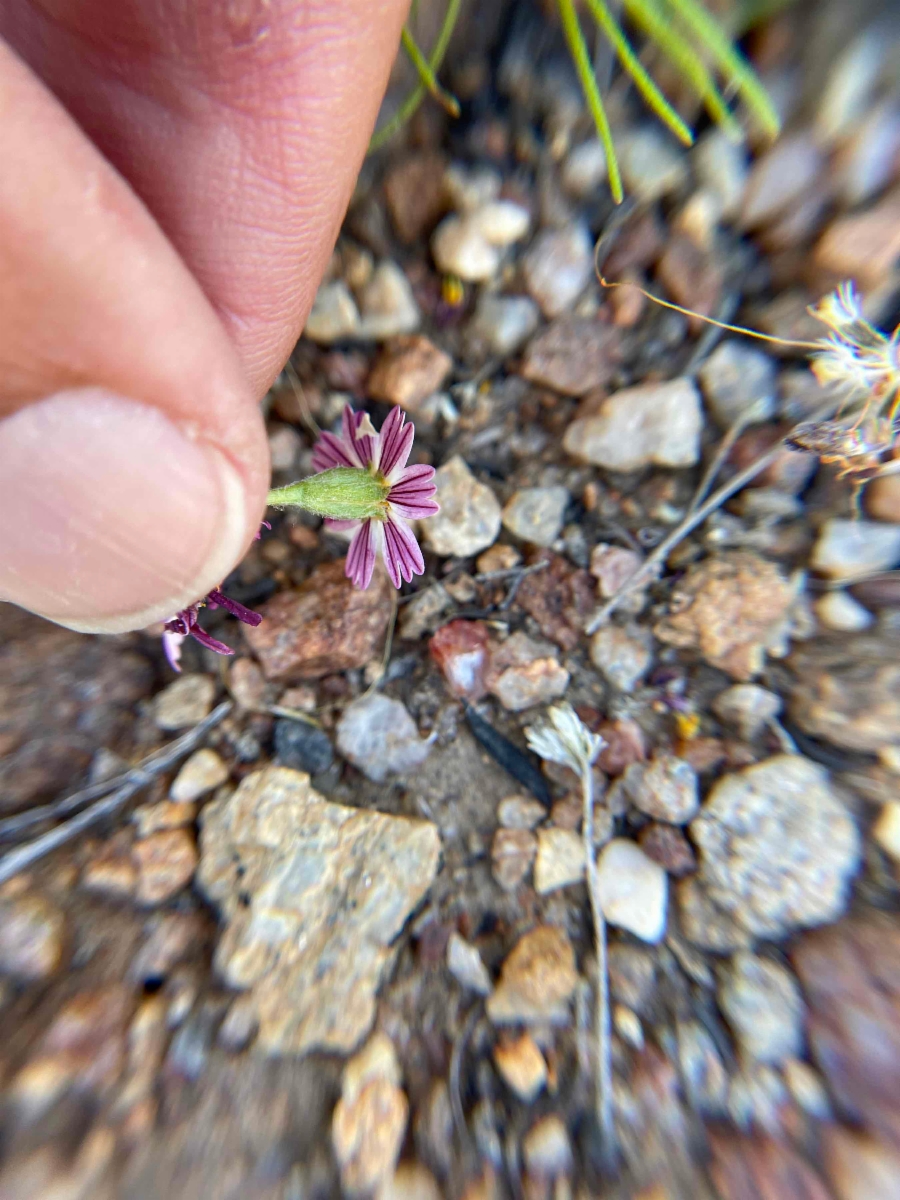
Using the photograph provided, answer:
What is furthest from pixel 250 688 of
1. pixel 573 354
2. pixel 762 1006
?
pixel 762 1006

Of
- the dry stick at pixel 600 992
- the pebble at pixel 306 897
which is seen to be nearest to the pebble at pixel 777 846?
the dry stick at pixel 600 992

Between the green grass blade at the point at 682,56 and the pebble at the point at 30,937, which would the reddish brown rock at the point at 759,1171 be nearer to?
the pebble at the point at 30,937

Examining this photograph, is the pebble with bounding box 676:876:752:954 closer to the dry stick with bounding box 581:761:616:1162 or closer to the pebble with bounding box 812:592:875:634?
the dry stick with bounding box 581:761:616:1162

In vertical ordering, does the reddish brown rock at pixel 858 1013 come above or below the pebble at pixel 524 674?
below

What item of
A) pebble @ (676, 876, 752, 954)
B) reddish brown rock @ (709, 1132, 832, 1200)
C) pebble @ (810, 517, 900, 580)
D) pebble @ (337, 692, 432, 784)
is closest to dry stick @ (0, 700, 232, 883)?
pebble @ (337, 692, 432, 784)

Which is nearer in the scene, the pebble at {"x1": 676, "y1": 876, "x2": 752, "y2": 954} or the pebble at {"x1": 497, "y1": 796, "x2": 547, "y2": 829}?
the pebble at {"x1": 676, "y1": 876, "x2": 752, "y2": 954}

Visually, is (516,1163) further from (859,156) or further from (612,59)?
(612,59)

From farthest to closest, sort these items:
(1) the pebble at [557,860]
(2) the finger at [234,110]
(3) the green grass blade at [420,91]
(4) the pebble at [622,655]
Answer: (4) the pebble at [622,655], (1) the pebble at [557,860], (3) the green grass blade at [420,91], (2) the finger at [234,110]
